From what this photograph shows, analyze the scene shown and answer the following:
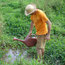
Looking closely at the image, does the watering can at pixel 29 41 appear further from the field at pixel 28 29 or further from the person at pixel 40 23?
the field at pixel 28 29

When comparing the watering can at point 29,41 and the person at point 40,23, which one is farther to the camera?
the watering can at point 29,41

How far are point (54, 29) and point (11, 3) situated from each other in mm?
3276

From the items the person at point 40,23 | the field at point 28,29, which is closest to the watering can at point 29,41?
the person at point 40,23

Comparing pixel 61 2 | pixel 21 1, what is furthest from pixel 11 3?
pixel 61 2

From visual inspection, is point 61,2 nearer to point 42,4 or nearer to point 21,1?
point 42,4

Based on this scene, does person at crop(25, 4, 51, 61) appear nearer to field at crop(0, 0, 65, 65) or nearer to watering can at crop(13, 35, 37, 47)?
watering can at crop(13, 35, 37, 47)

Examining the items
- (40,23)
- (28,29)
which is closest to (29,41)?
(40,23)

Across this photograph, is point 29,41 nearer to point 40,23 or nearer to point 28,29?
point 40,23

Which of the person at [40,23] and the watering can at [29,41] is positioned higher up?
the person at [40,23]

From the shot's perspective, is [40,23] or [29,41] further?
[29,41]

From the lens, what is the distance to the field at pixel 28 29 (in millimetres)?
4117

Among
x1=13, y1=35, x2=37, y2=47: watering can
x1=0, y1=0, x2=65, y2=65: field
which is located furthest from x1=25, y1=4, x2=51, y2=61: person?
x1=0, y1=0, x2=65, y2=65: field

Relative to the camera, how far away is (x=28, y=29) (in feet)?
18.2

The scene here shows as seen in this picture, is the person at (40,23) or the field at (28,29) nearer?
the person at (40,23)
